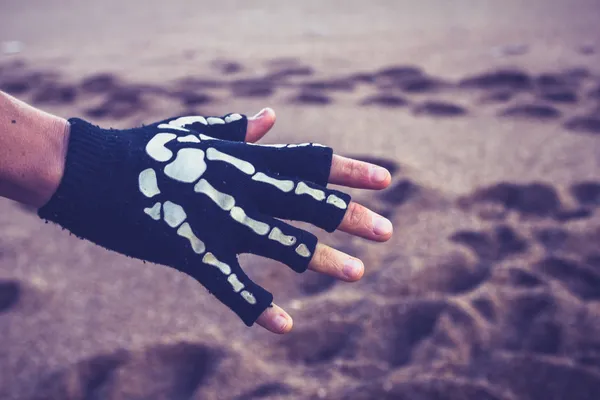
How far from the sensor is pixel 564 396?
4.58 feet

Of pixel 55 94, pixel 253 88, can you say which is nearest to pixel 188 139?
pixel 253 88

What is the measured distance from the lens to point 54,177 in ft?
4.03

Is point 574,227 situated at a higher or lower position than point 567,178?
lower

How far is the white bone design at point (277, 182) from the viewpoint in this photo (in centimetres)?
122

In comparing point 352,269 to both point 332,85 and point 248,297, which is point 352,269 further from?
point 332,85

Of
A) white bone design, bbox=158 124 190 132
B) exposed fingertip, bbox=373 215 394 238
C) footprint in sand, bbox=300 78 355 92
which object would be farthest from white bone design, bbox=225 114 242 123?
footprint in sand, bbox=300 78 355 92

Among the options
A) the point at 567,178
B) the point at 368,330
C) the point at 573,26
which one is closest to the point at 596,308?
the point at 368,330

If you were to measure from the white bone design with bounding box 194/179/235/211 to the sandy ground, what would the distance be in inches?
22.4

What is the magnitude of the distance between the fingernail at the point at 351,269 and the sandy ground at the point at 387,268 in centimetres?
40

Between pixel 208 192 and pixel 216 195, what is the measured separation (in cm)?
2

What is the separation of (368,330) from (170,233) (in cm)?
74

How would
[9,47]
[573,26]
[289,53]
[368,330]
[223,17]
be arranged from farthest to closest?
[223,17], [9,47], [573,26], [289,53], [368,330]

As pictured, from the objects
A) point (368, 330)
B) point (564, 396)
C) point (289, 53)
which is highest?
point (289, 53)

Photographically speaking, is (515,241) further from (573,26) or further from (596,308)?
(573,26)
